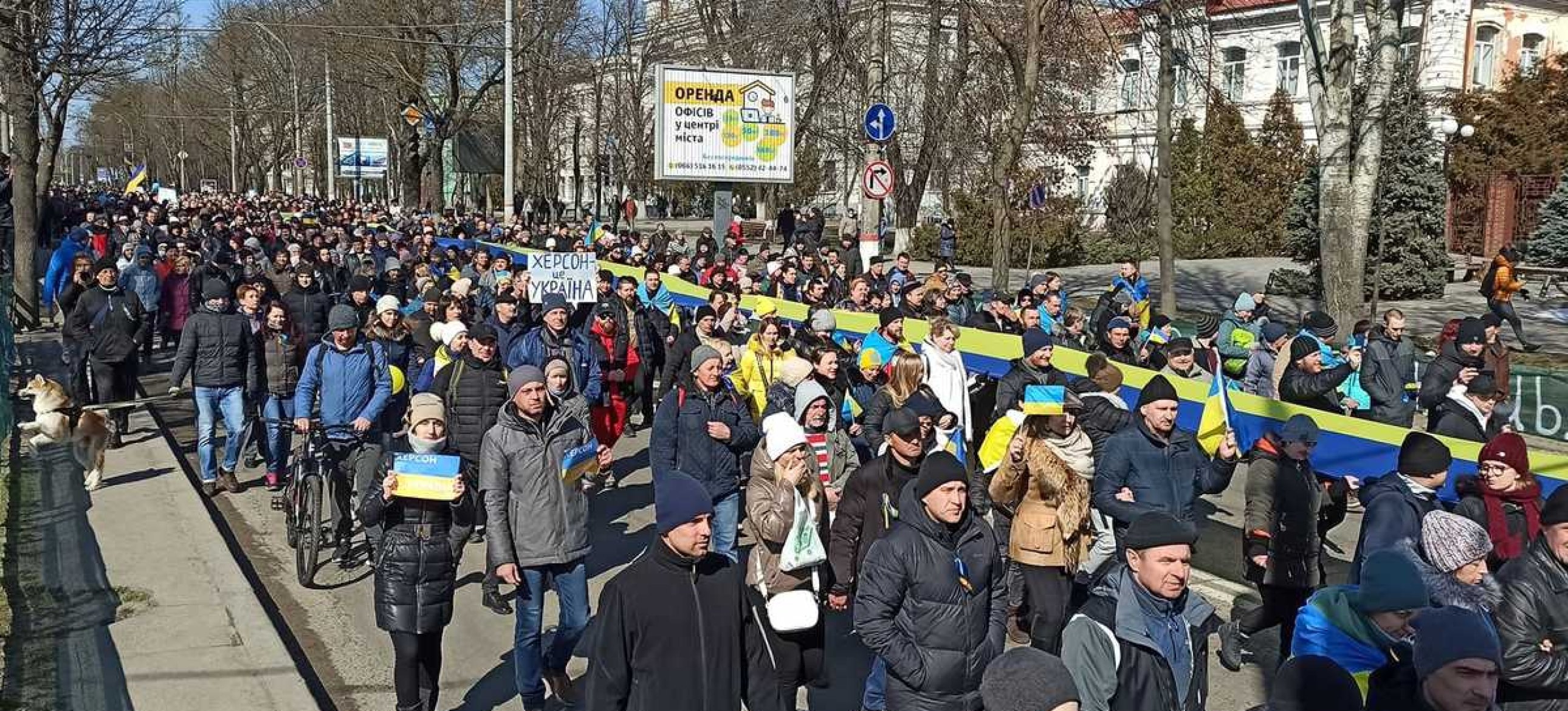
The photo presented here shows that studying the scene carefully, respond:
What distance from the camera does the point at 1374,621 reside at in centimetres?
405

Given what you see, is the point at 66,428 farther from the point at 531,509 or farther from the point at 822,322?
the point at 822,322

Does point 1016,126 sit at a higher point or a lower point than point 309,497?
higher

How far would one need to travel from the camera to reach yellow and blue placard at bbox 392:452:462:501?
5.85 metres

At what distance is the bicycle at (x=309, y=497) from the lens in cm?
871

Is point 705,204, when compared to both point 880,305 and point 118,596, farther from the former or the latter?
point 118,596

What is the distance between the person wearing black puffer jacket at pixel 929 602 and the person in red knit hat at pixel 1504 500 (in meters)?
2.47

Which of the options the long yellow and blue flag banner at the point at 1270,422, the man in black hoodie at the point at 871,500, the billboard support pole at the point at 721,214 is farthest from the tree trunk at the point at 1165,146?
the man in black hoodie at the point at 871,500

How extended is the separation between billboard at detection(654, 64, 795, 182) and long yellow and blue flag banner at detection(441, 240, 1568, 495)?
14005 millimetres

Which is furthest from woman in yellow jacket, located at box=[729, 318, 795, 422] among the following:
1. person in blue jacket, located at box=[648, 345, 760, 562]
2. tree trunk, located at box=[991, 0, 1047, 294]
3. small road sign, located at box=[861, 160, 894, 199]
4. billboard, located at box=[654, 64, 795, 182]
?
billboard, located at box=[654, 64, 795, 182]

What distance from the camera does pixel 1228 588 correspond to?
8898 millimetres

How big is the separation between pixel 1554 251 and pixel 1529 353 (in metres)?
13.8

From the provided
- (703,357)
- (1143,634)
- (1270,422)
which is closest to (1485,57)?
(1270,422)

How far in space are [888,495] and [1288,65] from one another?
48.9 metres

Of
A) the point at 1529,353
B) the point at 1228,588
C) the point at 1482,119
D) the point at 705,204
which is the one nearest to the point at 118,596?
the point at 1228,588
